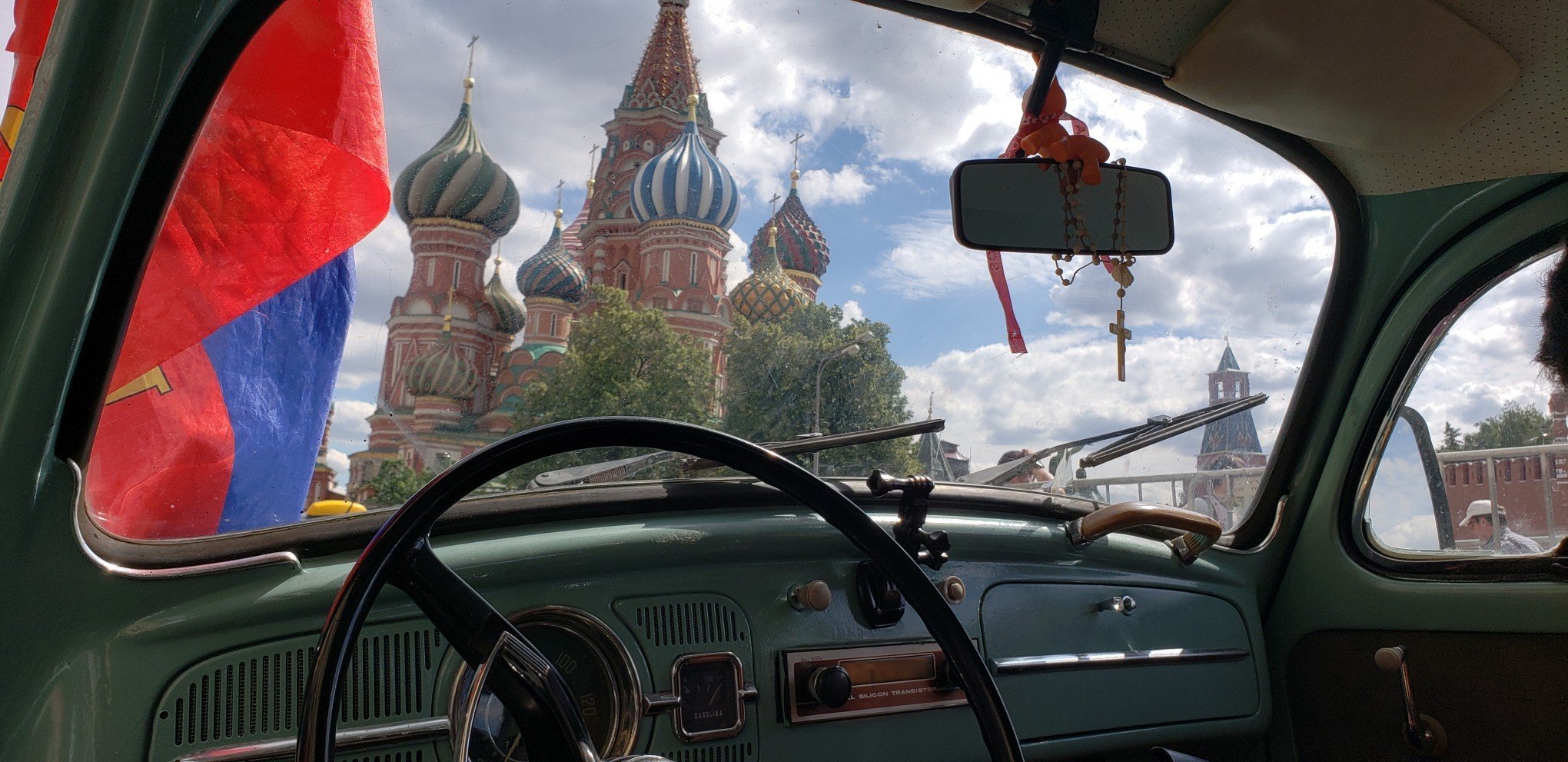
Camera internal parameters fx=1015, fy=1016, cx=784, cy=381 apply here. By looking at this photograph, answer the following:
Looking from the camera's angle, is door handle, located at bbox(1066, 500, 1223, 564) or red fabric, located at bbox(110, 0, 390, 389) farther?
door handle, located at bbox(1066, 500, 1223, 564)

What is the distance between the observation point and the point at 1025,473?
239 cm

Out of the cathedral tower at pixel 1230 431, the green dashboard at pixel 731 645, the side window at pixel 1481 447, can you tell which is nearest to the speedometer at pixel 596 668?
the green dashboard at pixel 731 645

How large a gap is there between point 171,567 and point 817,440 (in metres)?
1.14

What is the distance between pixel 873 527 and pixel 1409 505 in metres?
1.82

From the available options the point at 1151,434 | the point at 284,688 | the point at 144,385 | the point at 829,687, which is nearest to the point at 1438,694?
the point at 1151,434

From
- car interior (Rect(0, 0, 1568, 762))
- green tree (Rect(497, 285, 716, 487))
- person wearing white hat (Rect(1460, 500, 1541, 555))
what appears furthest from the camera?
person wearing white hat (Rect(1460, 500, 1541, 555))

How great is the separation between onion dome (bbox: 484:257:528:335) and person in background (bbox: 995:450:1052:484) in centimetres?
117

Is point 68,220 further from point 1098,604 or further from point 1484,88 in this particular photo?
point 1484,88

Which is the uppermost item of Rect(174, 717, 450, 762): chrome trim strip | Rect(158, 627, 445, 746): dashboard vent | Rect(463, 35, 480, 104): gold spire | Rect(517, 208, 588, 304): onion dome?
Rect(463, 35, 480, 104): gold spire

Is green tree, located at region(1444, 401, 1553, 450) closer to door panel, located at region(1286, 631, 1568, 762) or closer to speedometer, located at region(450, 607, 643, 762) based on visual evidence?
door panel, located at region(1286, 631, 1568, 762)

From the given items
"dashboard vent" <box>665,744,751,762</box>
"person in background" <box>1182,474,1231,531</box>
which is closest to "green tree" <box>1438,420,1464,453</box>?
"person in background" <box>1182,474,1231,531</box>

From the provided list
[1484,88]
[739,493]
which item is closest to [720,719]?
[739,493]

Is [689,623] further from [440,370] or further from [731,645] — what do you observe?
[440,370]

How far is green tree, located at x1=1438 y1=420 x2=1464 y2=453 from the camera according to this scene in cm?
251
